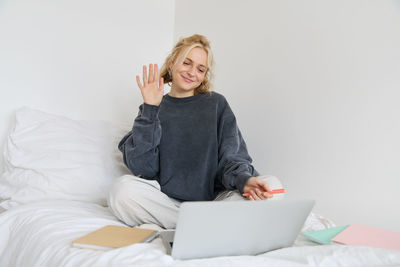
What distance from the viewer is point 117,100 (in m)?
1.86

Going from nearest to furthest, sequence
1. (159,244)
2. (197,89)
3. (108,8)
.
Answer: (159,244) < (197,89) < (108,8)

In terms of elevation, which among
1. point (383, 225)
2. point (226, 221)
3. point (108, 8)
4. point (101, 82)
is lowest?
point (383, 225)

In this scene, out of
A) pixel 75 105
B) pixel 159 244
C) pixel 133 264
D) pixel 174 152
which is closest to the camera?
pixel 133 264

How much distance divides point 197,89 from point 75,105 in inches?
24.8

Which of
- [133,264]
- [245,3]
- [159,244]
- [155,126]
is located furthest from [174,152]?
[245,3]

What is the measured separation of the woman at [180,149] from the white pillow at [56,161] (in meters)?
0.15

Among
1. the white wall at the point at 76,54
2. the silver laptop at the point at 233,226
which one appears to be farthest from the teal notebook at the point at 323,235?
the white wall at the point at 76,54

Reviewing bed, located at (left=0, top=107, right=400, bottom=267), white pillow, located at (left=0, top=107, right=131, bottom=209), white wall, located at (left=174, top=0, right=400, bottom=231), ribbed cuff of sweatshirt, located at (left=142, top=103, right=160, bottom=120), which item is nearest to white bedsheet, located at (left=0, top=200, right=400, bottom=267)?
bed, located at (left=0, top=107, right=400, bottom=267)

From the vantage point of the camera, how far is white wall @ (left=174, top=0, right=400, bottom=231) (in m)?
1.19

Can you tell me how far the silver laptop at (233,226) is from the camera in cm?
62

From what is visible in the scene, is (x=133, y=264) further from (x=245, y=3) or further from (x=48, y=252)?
(x=245, y=3)

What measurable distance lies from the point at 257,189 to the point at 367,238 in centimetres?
31

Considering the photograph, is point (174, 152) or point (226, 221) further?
point (174, 152)

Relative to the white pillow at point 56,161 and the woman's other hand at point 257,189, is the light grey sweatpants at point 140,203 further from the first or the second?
the white pillow at point 56,161
